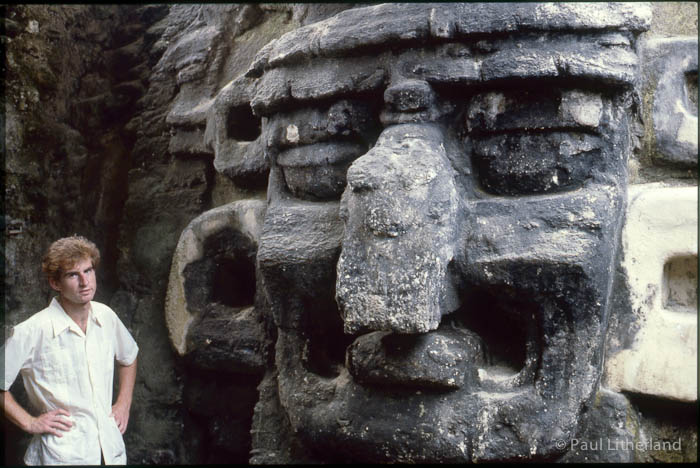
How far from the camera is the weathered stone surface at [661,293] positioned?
1.33m

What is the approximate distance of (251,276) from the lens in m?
1.80

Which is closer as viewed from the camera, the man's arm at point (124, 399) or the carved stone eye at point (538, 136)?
the carved stone eye at point (538, 136)

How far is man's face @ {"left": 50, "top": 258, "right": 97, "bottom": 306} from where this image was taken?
1306mm

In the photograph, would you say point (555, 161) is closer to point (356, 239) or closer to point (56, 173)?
point (356, 239)

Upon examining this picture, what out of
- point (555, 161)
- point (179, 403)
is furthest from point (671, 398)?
point (179, 403)

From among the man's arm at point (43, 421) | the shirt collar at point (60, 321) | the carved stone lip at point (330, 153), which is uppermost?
the carved stone lip at point (330, 153)

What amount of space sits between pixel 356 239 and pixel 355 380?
0.92 ft

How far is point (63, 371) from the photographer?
1.31 meters

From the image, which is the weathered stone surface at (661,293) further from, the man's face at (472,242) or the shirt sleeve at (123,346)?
the shirt sleeve at (123,346)

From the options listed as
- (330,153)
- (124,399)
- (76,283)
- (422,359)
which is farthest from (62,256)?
(422,359)

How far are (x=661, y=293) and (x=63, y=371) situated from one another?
3.19 feet

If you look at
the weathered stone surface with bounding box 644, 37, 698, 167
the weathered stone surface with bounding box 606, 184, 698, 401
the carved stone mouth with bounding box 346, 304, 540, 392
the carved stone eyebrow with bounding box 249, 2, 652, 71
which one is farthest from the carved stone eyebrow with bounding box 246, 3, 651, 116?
the carved stone mouth with bounding box 346, 304, 540, 392

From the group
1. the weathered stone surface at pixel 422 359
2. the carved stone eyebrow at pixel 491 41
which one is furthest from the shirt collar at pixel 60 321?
the carved stone eyebrow at pixel 491 41

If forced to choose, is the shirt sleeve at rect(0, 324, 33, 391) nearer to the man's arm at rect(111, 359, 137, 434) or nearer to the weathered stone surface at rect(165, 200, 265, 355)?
the man's arm at rect(111, 359, 137, 434)
